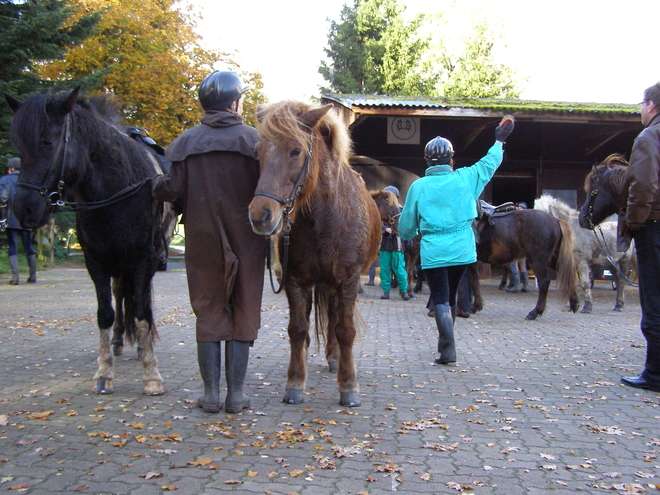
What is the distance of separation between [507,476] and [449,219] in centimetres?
326

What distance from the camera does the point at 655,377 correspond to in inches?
199

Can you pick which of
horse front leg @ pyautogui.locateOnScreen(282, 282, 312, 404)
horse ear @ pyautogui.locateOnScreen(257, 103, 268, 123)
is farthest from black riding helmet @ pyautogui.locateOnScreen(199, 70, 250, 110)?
horse front leg @ pyautogui.locateOnScreen(282, 282, 312, 404)

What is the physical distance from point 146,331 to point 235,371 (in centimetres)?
102

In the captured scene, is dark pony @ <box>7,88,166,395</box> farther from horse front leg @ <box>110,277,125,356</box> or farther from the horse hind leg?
horse front leg @ <box>110,277,125,356</box>

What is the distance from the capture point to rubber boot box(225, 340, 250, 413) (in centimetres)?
406

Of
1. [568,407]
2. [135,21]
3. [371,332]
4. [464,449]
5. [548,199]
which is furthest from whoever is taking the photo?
[135,21]

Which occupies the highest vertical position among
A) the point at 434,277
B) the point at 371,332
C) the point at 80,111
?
the point at 80,111

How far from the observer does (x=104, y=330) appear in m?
4.69

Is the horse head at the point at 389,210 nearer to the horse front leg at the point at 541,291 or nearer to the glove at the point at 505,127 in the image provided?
the horse front leg at the point at 541,291

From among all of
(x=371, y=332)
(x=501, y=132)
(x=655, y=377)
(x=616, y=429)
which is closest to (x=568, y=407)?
(x=616, y=429)

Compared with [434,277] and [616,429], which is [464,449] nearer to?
[616,429]

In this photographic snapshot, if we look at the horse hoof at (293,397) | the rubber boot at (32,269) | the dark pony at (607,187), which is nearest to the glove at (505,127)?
the dark pony at (607,187)

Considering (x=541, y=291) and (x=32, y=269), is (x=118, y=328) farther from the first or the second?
(x=32, y=269)

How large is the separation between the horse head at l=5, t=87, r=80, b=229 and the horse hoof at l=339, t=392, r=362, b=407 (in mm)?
2534
